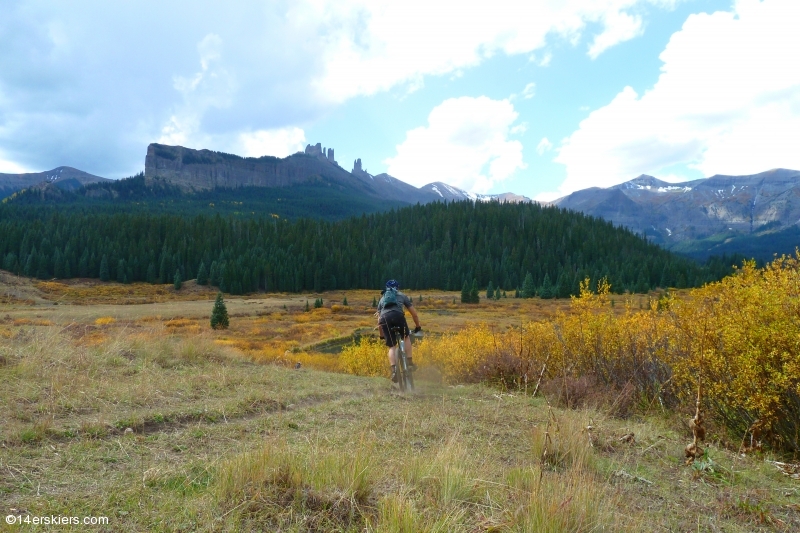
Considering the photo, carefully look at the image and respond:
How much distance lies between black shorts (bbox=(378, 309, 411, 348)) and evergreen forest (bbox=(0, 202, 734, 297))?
3400 inches

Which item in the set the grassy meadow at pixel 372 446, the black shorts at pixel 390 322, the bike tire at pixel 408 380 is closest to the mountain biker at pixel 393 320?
the black shorts at pixel 390 322

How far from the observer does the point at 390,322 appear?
Answer: 9.97 metres

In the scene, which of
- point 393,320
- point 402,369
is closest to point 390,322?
point 393,320

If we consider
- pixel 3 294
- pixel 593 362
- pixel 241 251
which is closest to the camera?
pixel 593 362

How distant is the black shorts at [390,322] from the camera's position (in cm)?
996

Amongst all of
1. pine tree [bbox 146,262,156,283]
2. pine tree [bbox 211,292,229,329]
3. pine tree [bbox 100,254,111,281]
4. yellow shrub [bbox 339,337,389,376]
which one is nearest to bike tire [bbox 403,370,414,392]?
yellow shrub [bbox 339,337,389,376]

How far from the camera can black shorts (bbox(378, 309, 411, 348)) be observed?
996cm

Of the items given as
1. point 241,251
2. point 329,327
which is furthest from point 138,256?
point 329,327

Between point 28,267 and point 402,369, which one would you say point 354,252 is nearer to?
point 28,267

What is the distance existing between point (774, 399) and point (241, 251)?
116 meters

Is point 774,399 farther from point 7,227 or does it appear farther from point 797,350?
point 7,227

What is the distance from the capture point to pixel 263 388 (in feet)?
27.2

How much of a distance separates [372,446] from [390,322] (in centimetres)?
560

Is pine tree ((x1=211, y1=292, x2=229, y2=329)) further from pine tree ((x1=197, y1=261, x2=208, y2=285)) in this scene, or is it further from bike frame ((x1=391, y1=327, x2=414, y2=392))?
pine tree ((x1=197, y1=261, x2=208, y2=285))
